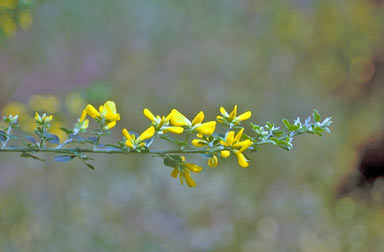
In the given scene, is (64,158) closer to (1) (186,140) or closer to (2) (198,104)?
(1) (186,140)

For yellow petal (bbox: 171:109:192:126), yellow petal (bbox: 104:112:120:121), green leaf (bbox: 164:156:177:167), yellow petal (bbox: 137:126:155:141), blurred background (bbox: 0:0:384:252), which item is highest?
blurred background (bbox: 0:0:384:252)

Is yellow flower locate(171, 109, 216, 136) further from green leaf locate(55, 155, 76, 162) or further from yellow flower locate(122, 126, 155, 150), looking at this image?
green leaf locate(55, 155, 76, 162)

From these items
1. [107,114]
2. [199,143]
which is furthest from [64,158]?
[199,143]

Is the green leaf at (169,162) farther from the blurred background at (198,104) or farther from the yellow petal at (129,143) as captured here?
the blurred background at (198,104)

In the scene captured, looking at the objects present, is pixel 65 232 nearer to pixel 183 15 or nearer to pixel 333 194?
pixel 333 194

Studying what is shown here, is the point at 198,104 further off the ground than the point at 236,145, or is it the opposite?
the point at 198,104

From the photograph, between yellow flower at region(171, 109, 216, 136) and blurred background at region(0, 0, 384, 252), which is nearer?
yellow flower at region(171, 109, 216, 136)

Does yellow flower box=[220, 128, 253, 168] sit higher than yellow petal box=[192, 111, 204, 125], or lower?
lower

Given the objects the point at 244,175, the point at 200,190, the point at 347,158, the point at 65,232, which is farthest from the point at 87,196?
the point at 347,158

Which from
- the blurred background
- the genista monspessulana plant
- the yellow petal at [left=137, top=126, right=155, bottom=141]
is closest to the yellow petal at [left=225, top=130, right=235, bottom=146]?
the genista monspessulana plant
